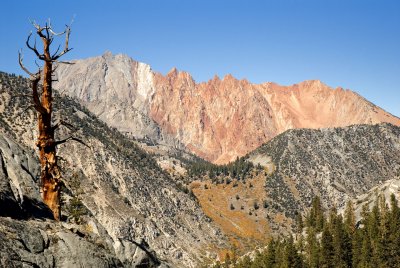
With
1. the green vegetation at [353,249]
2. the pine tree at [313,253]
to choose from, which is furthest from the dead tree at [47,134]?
the pine tree at [313,253]

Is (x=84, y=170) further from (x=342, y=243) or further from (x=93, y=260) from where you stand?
(x=93, y=260)

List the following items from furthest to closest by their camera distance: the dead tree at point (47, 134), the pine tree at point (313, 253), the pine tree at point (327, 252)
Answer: the pine tree at point (313, 253), the pine tree at point (327, 252), the dead tree at point (47, 134)

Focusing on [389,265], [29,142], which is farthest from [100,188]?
[389,265]

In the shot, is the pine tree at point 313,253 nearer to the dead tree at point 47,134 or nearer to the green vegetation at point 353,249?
the green vegetation at point 353,249

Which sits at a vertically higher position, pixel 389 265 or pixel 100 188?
pixel 100 188

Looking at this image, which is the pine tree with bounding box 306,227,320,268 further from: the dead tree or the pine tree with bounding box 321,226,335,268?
the dead tree

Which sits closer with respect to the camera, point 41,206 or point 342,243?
point 41,206

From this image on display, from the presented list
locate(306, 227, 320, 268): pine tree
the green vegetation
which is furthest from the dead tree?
locate(306, 227, 320, 268): pine tree

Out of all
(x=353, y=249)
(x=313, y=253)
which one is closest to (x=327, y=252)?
(x=313, y=253)

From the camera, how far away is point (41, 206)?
19766mm

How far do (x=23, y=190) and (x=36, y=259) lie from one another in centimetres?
679

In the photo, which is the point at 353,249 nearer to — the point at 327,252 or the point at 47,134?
the point at 327,252

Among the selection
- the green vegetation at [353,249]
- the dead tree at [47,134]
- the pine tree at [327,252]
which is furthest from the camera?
the pine tree at [327,252]

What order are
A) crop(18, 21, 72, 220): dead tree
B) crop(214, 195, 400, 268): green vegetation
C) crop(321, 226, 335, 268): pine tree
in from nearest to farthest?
crop(18, 21, 72, 220): dead tree, crop(214, 195, 400, 268): green vegetation, crop(321, 226, 335, 268): pine tree
